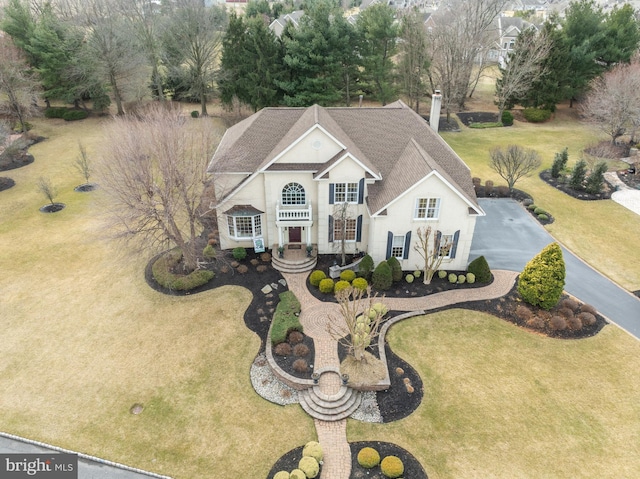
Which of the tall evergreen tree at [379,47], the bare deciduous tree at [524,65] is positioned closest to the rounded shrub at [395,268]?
the tall evergreen tree at [379,47]

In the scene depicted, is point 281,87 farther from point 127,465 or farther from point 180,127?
point 127,465

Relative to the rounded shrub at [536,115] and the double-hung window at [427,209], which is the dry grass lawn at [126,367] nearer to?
the double-hung window at [427,209]

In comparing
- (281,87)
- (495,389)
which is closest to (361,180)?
(495,389)

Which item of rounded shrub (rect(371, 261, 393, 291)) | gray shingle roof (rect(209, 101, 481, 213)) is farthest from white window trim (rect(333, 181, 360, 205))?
rounded shrub (rect(371, 261, 393, 291))

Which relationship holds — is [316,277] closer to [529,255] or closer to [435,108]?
[529,255]

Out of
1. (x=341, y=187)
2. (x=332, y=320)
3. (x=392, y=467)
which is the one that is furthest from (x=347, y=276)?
(x=392, y=467)

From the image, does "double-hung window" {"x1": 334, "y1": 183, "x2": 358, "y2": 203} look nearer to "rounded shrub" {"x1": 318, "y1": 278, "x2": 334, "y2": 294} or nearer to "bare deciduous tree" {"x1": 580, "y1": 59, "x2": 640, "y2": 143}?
"rounded shrub" {"x1": 318, "y1": 278, "x2": 334, "y2": 294}

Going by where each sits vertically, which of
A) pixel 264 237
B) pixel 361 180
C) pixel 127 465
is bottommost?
pixel 127 465
